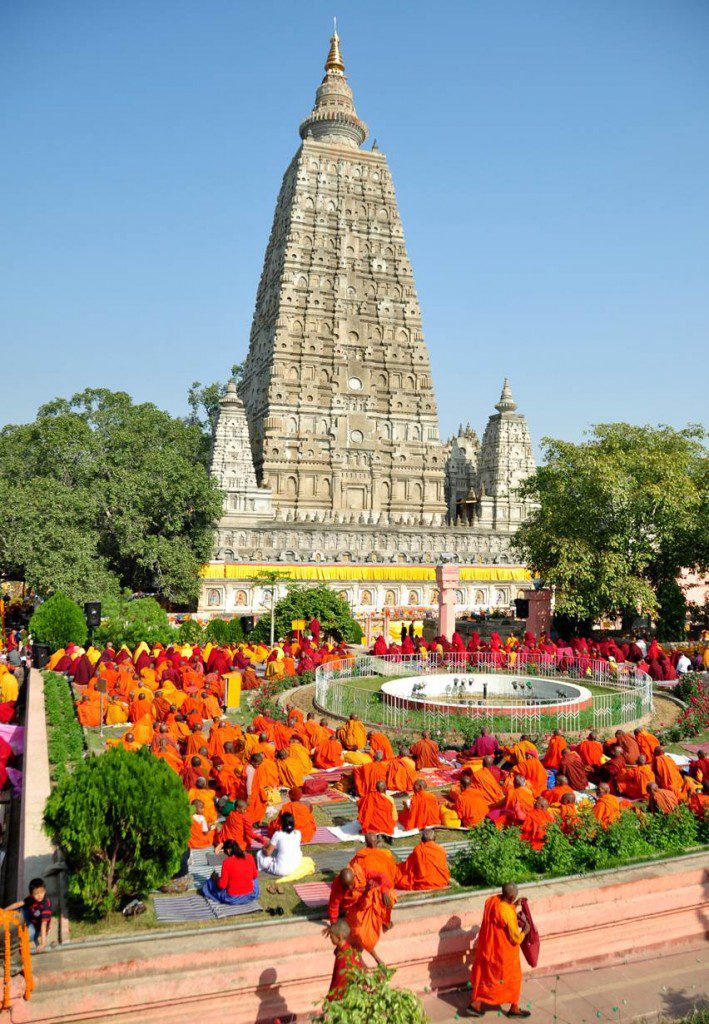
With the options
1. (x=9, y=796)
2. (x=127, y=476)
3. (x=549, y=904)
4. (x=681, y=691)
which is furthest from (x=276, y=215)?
(x=549, y=904)

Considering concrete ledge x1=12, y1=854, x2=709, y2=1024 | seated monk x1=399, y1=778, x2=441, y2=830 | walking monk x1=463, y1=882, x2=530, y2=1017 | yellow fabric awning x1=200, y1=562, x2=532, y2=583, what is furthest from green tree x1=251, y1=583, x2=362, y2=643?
walking monk x1=463, y1=882, x2=530, y2=1017

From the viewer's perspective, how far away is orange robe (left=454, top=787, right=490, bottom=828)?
11.5 meters

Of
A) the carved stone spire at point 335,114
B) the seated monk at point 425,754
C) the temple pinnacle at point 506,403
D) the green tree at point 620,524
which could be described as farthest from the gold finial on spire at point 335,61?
the seated monk at point 425,754

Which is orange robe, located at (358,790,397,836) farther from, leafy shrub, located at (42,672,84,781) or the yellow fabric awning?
the yellow fabric awning

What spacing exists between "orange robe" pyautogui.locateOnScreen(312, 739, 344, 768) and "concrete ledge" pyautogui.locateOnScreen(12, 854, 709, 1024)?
6481 millimetres

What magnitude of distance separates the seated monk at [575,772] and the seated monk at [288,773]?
4370 mm

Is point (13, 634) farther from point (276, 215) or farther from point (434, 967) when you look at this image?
point (276, 215)

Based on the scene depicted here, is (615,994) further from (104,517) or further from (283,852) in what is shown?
(104,517)

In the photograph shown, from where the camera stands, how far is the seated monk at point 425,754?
15.0 m

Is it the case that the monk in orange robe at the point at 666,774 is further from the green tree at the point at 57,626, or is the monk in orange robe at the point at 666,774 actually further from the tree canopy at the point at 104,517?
the tree canopy at the point at 104,517

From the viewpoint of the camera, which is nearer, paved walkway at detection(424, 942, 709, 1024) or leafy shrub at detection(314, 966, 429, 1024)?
leafy shrub at detection(314, 966, 429, 1024)

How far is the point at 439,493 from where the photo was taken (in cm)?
6025

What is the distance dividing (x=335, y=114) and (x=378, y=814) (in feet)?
206

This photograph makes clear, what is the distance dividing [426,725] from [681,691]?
8053 millimetres
